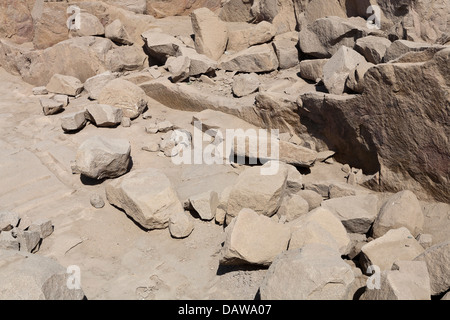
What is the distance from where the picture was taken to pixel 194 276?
3.37 metres

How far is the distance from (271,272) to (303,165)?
1.99 m

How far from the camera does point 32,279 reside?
2637 mm

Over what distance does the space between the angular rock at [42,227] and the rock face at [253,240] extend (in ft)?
5.47

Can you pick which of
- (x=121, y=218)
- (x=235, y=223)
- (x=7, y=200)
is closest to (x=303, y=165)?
(x=235, y=223)

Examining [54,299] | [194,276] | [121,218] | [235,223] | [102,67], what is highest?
[235,223]

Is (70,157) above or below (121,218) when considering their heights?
below

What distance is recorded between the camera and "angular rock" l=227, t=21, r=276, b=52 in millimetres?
7105

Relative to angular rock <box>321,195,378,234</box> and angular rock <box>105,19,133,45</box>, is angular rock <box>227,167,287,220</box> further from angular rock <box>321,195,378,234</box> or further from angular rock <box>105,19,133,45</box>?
angular rock <box>105,19,133,45</box>

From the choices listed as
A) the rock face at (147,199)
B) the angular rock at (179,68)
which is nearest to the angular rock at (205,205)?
the rock face at (147,199)

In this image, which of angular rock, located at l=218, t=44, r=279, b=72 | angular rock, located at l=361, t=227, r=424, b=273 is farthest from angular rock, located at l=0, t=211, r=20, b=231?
angular rock, located at l=218, t=44, r=279, b=72

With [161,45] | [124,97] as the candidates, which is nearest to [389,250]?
[124,97]

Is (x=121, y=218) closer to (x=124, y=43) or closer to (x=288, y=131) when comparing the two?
(x=288, y=131)

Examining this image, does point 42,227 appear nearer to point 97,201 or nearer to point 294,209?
point 97,201

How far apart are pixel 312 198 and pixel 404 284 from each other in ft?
5.18
